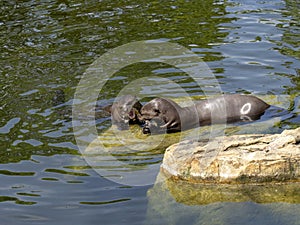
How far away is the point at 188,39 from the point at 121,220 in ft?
28.0

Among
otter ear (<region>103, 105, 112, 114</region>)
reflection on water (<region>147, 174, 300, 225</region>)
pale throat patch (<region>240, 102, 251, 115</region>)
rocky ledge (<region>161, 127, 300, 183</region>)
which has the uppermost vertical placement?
rocky ledge (<region>161, 127, 300, 183</region>)

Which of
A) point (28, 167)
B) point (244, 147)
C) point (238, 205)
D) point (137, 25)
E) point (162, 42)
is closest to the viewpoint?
point (238, 205)

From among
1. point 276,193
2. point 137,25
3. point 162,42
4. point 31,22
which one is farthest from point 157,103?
point 31,22

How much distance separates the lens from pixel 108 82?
1194 cm

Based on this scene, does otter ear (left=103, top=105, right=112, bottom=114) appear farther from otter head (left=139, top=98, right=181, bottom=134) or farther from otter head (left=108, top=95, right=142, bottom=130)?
otter head (left=139, top=98, right=181, bottom=134)

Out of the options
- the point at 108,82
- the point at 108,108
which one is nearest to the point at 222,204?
the point at 108,108

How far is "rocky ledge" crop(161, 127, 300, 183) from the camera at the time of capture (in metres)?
7.08

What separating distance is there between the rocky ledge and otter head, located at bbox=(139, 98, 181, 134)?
218cm

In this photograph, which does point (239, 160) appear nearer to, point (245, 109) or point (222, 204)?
point (222, 204)

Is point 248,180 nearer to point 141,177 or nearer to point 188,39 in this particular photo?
point 141,177

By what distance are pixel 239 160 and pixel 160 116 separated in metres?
2.99

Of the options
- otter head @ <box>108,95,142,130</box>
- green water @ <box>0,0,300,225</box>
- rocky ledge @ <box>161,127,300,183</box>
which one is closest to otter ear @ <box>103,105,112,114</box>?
otter head @ <box>108,95,142,130</box>

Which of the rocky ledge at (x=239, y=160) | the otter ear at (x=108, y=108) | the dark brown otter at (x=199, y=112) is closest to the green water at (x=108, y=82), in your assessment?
the otter ear at (x=108, y=108)

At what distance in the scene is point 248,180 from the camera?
23.4 feet
